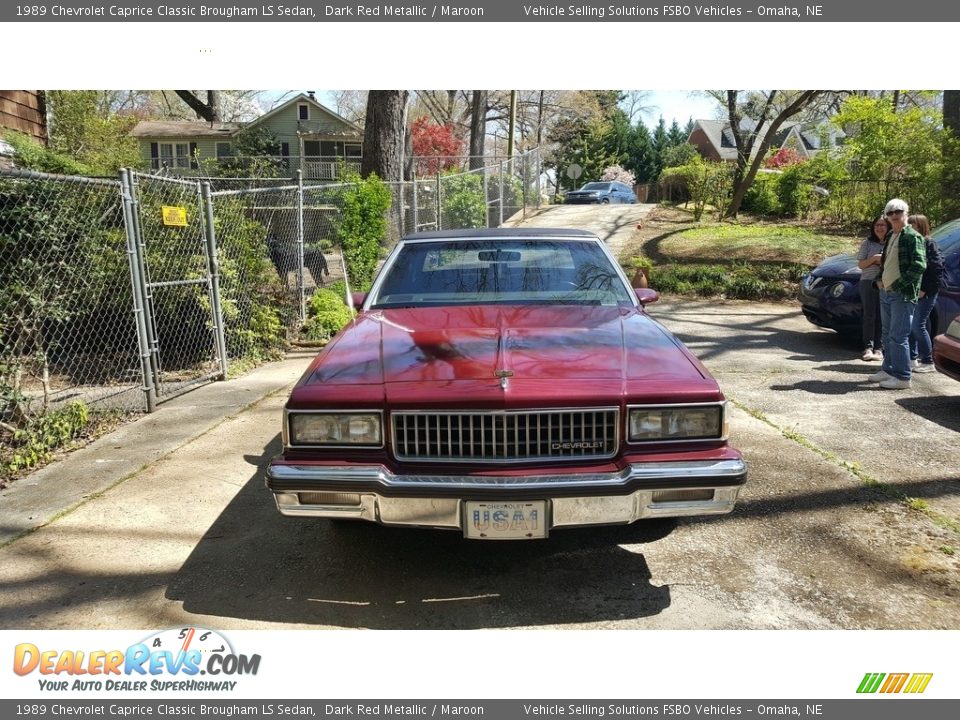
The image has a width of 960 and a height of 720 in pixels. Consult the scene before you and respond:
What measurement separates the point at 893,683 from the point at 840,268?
729 centimetres

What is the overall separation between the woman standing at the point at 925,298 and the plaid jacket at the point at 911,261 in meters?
0.17

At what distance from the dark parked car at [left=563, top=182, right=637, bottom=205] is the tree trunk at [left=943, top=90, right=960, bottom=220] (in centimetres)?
1821

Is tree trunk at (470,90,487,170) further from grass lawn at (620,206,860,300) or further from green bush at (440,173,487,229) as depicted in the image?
grass lawn at (620,206,860,300)

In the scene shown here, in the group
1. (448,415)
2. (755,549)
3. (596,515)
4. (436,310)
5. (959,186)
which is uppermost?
(959,186)

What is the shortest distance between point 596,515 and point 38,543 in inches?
119

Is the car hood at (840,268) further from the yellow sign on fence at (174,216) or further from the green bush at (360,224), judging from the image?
the yellow sign on fence at (174,216)

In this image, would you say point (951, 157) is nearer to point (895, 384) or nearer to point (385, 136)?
point (895, 384)

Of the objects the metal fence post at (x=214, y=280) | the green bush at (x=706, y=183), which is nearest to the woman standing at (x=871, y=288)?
the metal fence post at (x=214, y=280)

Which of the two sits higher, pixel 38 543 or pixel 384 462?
pixel 384 462

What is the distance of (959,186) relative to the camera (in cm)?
1401

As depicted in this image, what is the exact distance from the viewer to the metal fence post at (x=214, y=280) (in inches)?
296

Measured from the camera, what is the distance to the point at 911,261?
6.71 meters

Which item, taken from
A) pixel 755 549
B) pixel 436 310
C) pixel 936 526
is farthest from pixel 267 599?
pixel 936 526

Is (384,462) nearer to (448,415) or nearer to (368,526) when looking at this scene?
(448,415)
